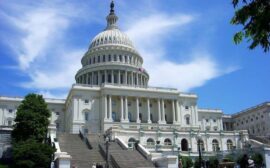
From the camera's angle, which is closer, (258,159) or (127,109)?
(258,159)

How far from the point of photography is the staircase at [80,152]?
4522 centimetres

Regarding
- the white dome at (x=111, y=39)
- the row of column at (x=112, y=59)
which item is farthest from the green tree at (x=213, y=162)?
the white dome at (x=111, y=39)

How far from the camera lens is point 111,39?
4884 inches

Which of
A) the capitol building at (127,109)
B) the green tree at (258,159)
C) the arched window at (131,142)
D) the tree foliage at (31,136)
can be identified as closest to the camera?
the tree foliage at (31,136)

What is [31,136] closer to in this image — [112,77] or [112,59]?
[112,77]

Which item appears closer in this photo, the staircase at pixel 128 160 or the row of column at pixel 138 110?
the staircase at pixel 128 160

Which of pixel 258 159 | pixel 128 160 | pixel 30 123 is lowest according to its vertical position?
pixel 258 159

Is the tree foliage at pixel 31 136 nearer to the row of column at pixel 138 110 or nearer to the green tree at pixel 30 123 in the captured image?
the green tree at pixel 30 123

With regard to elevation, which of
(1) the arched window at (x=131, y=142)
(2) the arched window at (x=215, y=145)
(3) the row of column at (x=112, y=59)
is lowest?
(2) the arched window at (x=215, y=145)

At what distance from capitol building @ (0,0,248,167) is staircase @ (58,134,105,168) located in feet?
18.1

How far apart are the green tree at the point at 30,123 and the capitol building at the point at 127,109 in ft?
14.2

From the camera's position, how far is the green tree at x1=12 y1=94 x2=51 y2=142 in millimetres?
57531

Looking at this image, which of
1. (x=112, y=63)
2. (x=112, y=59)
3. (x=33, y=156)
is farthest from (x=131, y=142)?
(x=112, y=59)

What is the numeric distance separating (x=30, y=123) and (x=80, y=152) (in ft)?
38.9
